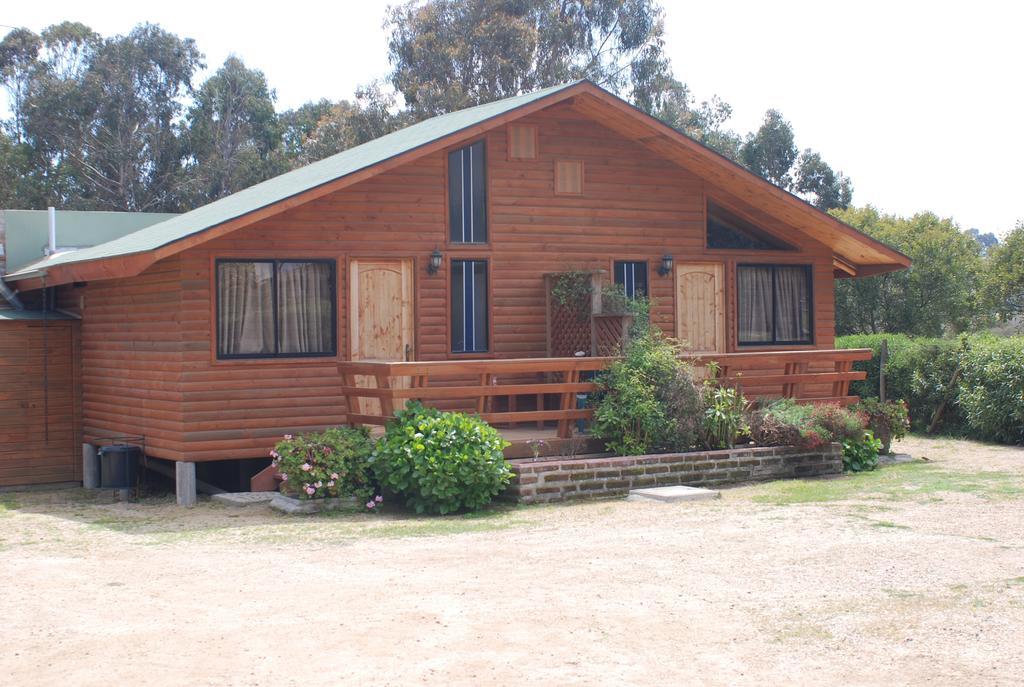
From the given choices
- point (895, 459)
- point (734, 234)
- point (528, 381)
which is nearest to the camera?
point (528, 381)

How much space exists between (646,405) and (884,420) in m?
4.16

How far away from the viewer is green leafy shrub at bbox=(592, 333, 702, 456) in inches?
518

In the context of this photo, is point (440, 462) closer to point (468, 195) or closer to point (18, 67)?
point (468, 195)

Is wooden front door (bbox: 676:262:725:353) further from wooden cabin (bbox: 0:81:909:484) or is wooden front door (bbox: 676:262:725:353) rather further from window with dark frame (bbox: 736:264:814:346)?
window with dark frame (bbox: 736:264:814:346)

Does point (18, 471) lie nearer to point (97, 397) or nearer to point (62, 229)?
point (97, 397)

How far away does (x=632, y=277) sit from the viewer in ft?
52.9

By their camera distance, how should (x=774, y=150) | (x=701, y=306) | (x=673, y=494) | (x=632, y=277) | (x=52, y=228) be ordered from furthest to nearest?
(x=774, y=150), (x=52, y=228), (x=701, y=306), (x=632, y=277), (x=673, y=494)

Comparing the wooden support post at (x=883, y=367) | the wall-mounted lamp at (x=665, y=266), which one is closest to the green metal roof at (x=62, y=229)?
the wall-mounted lamp at (x=665, y=266)

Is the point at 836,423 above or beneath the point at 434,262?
beneath

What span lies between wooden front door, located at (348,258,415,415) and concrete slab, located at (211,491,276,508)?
73.3 inches

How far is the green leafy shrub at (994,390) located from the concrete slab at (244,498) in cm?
1115

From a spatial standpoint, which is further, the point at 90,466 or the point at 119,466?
the point at 90,466

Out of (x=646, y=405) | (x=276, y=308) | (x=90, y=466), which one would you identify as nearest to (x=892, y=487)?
(x=646, y=405)

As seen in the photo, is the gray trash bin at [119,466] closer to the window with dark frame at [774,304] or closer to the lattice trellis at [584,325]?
the lattice trellis at [584,325]
